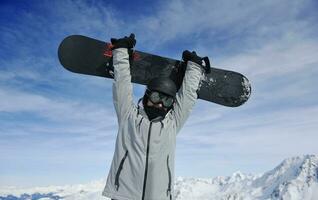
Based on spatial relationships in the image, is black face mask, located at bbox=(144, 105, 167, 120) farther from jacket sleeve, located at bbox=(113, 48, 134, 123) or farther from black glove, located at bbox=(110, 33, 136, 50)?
black glove, located at bbox=(110, 33, 136, 50)

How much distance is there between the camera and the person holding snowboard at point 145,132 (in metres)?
5.49

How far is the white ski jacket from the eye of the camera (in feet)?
18.0

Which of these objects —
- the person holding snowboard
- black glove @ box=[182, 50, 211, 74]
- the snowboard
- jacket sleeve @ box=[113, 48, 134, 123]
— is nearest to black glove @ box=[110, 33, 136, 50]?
the person holding snowboard

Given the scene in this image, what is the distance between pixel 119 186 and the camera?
545cm

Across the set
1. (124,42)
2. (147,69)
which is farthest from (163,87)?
(147,69)

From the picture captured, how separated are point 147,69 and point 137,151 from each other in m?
2.20

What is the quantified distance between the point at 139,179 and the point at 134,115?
87 cm

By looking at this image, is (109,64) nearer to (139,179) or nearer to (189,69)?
(189,69)

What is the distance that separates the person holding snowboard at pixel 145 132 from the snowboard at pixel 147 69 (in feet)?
2.47

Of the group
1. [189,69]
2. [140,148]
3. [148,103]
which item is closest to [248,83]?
[189,69]

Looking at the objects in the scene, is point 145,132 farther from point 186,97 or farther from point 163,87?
point 186,97

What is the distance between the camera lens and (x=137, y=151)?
5586mm

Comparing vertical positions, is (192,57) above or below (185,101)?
above

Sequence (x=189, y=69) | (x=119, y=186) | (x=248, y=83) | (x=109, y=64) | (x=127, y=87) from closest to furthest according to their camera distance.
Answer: (x=119, y=186) → (x=127, y=87) → (x=189, y=69) → (x=109, y=64) → (x=248, y=83)
